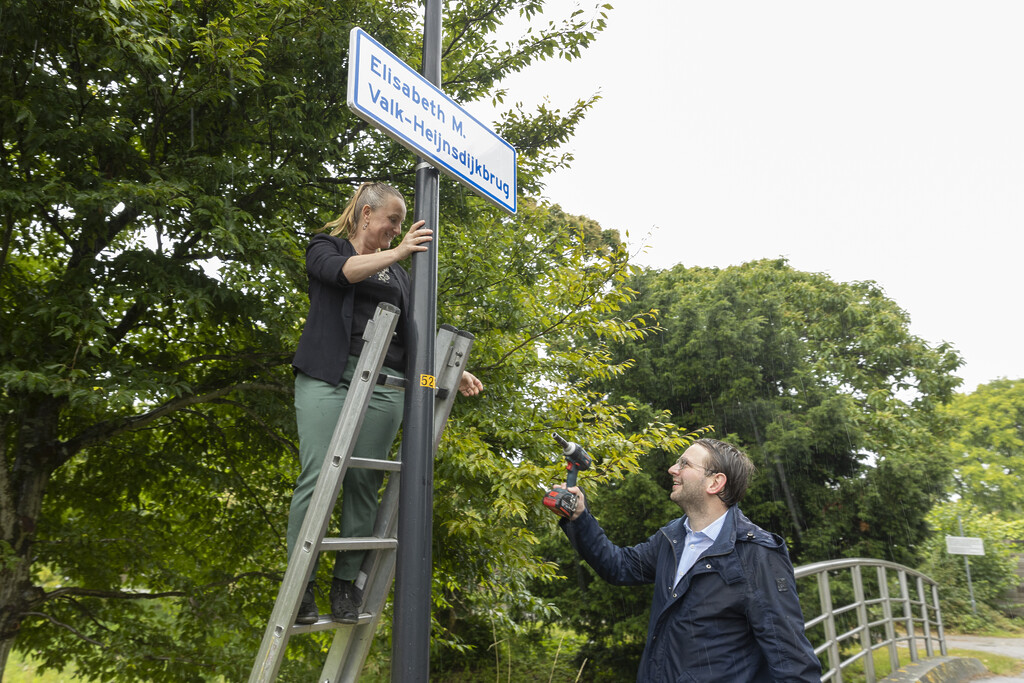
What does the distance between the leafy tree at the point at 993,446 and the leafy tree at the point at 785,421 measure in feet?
60.6

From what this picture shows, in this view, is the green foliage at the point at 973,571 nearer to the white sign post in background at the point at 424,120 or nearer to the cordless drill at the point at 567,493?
the cordless drill at the point at 567,493

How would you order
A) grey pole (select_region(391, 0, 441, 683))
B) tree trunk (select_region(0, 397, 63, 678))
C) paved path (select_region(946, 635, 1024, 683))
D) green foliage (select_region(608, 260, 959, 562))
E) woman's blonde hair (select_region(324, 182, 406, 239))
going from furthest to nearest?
green foliage (select_region(608, 260, 959, 562)), paved path (select_region(946, 635, 1024, 683)), tree trunk (select_region(0, 397, 63, 678)), woman's blonde hair (select_region(324, 182, 406, 239)), grey pole (select_region(391, 0, 441, 683))

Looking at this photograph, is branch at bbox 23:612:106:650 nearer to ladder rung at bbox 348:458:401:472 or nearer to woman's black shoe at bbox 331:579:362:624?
woman's black shoe at bbox 331:579:362:624

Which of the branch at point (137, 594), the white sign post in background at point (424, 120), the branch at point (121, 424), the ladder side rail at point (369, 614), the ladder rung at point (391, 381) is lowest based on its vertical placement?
the branch at point (137, 594)

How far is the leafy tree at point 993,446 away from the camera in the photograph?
36.8 m

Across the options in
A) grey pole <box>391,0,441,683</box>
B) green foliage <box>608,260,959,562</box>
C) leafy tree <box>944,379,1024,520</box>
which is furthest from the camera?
leafy tree <box>944,379,1024,520</box>

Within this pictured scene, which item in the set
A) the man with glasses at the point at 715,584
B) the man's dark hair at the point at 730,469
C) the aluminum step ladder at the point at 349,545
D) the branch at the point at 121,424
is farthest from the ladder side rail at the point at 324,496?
the branch at the point at 121,424

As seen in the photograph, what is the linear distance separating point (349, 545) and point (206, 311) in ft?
12.1

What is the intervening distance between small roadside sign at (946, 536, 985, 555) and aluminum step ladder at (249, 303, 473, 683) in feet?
77.4

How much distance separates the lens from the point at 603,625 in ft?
49.6

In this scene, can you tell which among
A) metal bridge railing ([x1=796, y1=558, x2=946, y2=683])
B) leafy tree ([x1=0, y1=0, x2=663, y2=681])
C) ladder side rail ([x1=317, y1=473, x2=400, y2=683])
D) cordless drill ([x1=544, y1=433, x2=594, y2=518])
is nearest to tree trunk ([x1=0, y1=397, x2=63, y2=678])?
leafy tree ([x1=0, y1=0, x2=663, y2=681])

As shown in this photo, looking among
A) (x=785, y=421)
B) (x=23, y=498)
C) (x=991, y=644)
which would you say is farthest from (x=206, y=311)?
(x=991, y=644)

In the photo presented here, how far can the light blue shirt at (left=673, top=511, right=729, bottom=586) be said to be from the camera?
8.18 feet

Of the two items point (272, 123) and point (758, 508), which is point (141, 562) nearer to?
point (272, 123)
